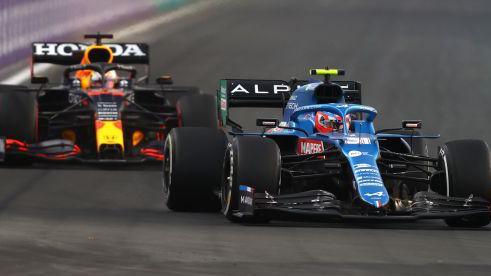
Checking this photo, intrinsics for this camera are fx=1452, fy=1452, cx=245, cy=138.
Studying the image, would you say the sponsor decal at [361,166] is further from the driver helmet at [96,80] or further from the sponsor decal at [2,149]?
the driver helmet at [96,80]

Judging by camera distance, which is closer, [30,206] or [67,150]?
[30,206]

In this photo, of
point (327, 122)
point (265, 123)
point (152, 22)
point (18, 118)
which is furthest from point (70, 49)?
point (152, 22)

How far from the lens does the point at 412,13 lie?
140 ft

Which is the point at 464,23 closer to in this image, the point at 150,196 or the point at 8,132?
the point at 8,132

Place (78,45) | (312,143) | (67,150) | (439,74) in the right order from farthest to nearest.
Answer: (439,74), (78,45), (67,150), (312,143)

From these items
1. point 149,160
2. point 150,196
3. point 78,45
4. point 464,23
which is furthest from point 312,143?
point 464,23

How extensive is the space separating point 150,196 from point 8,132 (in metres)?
4.41

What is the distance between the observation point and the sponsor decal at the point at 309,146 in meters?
15.5

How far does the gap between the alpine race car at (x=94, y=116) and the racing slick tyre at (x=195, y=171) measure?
536 centimetres

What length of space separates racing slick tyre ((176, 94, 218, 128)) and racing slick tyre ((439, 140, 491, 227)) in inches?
321

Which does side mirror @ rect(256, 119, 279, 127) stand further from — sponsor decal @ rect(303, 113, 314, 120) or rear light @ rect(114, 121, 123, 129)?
rear light @ rect(114, 121, 123, 129)

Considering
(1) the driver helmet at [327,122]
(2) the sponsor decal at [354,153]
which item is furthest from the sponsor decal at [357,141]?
(1) the driver helmet at [327,122]

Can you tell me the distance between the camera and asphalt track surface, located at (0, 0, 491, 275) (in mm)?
11516

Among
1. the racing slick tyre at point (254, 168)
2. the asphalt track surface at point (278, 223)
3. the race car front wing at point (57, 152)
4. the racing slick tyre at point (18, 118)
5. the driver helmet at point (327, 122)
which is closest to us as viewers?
the asphalt track surface at point (278, 223)
